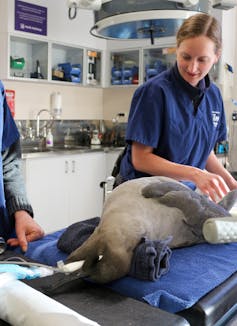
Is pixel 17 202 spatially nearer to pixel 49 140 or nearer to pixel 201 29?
Answer: pixel 201 29

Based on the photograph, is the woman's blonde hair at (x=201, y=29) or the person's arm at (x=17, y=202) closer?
the person's arm at (x=17, y=202)

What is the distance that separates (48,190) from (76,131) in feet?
3.67

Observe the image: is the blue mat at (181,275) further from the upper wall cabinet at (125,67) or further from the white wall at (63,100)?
the upper wall cabinet at (125,67)

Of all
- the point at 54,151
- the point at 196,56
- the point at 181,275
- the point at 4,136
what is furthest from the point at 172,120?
the point at 54,151

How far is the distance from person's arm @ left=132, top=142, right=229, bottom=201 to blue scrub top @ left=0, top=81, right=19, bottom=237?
0.44 m

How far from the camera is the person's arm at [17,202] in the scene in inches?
41.1

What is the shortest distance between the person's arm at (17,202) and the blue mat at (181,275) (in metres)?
0.04

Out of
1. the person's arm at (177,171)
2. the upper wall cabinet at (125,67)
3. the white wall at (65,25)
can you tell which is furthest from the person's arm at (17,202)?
the upper wall cabinet at (125,67)

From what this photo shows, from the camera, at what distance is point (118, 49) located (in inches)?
164

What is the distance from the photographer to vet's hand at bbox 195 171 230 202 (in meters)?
1.00

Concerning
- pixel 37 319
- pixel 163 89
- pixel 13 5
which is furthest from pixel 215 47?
pixel 13 5

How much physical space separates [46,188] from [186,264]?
262 centimetres

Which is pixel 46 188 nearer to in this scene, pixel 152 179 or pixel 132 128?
pixel 132 128

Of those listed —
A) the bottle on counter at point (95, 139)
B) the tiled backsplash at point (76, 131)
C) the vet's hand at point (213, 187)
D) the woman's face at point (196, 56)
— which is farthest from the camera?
the bottle on counter at point (95, 139)
